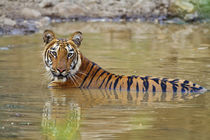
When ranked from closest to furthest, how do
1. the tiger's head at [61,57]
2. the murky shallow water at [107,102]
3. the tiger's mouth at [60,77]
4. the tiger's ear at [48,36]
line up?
the murky shallow water at [107,102] < the tiger's head at [61,57] < the tiger's mouth at [60,77] < the tiger's ear at [48,36]

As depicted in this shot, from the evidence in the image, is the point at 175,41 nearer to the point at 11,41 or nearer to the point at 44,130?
the point at 11,41

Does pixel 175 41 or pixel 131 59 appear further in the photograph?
pixel 175 41

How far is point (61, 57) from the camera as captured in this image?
24.5 ft

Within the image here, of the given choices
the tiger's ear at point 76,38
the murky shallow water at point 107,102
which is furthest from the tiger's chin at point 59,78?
the tiger's ear at point 76,38

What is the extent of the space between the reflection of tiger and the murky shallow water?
0.17 meters

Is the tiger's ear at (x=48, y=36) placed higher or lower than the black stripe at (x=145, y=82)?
higher

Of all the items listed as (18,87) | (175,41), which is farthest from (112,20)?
(18,87)

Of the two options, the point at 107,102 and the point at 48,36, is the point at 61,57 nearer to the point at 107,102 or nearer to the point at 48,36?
the point at 48,36

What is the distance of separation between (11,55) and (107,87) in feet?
13.7

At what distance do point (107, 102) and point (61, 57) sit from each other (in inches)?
39.8

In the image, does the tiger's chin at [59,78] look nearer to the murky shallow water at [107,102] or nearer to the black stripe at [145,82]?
the murky shallow water at [107,102]

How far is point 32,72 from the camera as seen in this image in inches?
366

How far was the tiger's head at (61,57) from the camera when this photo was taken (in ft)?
24.4

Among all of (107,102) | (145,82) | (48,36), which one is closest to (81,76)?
(48,36)
